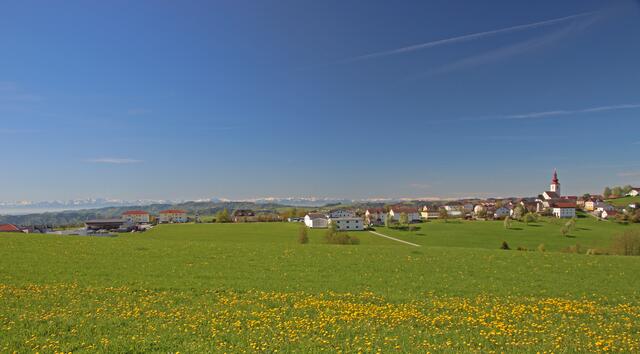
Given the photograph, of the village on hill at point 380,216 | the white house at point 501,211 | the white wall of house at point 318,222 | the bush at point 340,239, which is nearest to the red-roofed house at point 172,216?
the village on hill at point 380,216

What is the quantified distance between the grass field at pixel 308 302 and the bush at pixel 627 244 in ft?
76.7

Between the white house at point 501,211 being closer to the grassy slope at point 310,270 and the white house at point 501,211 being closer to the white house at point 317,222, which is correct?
the white house at point 317,222

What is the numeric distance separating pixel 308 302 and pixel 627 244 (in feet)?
171

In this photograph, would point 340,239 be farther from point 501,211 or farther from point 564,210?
point 501,211

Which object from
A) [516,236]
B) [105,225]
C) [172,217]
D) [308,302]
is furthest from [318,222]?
[308,302]

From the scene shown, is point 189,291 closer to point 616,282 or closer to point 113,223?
point 616,282

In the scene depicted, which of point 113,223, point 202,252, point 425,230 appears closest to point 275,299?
point 202,252

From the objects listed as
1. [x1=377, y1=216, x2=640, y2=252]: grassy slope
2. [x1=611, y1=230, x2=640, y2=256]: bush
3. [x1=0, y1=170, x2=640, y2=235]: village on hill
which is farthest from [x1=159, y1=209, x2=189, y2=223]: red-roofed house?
[x1=611, y1=230, x2=640, y2=256]: bush

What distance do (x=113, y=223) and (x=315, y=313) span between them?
478ft

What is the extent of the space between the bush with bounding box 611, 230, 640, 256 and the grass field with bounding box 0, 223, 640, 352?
2338 centimetres

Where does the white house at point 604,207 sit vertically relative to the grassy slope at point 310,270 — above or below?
below

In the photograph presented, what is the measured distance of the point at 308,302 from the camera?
14.2 metres

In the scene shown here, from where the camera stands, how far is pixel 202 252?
29.4 metres

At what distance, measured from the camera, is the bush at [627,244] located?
45.9 metres
